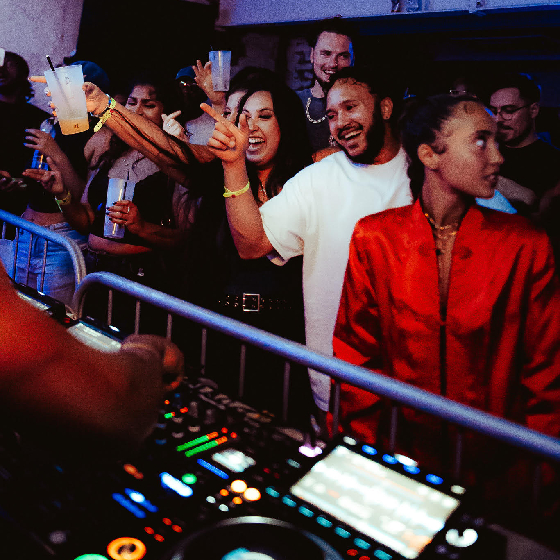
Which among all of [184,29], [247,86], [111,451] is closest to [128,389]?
[111,451]

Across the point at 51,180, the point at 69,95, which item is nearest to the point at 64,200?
the point at 51,180

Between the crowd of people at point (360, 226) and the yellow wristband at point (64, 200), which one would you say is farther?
the yellow wristband at point (64, 200)

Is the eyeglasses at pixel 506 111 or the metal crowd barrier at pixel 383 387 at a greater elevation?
the eyeglasses at pixel 506 111

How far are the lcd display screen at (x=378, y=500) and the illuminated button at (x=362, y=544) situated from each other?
15 mm

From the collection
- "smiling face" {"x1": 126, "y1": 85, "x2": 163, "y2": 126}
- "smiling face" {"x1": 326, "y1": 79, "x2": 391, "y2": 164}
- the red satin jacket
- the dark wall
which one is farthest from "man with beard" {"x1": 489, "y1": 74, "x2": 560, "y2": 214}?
the dark wall

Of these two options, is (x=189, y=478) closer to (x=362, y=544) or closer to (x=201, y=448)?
(x=201, y=448)

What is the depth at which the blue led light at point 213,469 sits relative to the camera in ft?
2.71

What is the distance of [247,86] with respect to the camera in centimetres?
234

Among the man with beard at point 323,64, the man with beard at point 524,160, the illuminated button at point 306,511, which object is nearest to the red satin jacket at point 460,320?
the man with beard at point 524,160

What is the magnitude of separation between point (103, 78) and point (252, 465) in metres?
2.85

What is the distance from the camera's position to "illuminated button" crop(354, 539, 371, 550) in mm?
692

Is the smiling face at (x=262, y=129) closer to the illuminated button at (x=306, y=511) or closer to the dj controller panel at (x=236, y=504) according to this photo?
the dj controller panel at (x=236, y=504)

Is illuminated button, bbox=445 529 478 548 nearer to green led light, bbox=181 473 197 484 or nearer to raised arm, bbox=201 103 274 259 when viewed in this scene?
green led light, bbox=181 473 197 484

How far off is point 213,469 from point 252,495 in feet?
0.27
